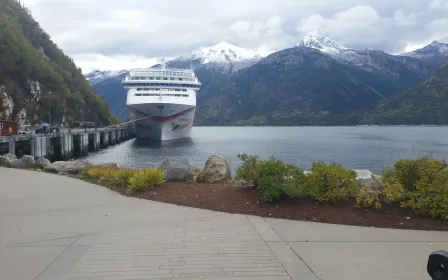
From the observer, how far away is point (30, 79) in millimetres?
65250

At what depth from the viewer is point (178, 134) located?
2714 inches

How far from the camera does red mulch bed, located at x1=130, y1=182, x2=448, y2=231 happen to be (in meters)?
7.39

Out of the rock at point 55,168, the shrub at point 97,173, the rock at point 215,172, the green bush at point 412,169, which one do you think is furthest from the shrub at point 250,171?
the rock at point 55,168

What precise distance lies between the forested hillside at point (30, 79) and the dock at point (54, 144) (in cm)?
937

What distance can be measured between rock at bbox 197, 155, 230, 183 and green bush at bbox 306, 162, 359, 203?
4164 millimetres

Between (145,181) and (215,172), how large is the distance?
7.95 feet

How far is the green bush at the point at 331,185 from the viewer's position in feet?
27.4

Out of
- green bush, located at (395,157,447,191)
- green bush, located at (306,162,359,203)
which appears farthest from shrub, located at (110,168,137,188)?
green bush, located at (395,157,447,191)

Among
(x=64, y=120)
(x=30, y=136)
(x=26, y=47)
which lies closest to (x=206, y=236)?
(x=30, y=136)

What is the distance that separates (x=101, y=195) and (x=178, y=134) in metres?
58.6

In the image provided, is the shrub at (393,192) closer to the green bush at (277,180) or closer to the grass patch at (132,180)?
the green bush at (277,180)

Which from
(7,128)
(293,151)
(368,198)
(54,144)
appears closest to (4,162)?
(368,198)

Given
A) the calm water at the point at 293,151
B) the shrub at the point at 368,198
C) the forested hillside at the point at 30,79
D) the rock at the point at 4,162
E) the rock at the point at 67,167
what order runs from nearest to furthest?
the shrub at the point at 368,198, the rock at the point at 67,167, the rock at the point at 4,162, the calm water at the point at 293,151, the forested hillside at the point at 30,79

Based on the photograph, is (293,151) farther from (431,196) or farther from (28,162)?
(431,196)
